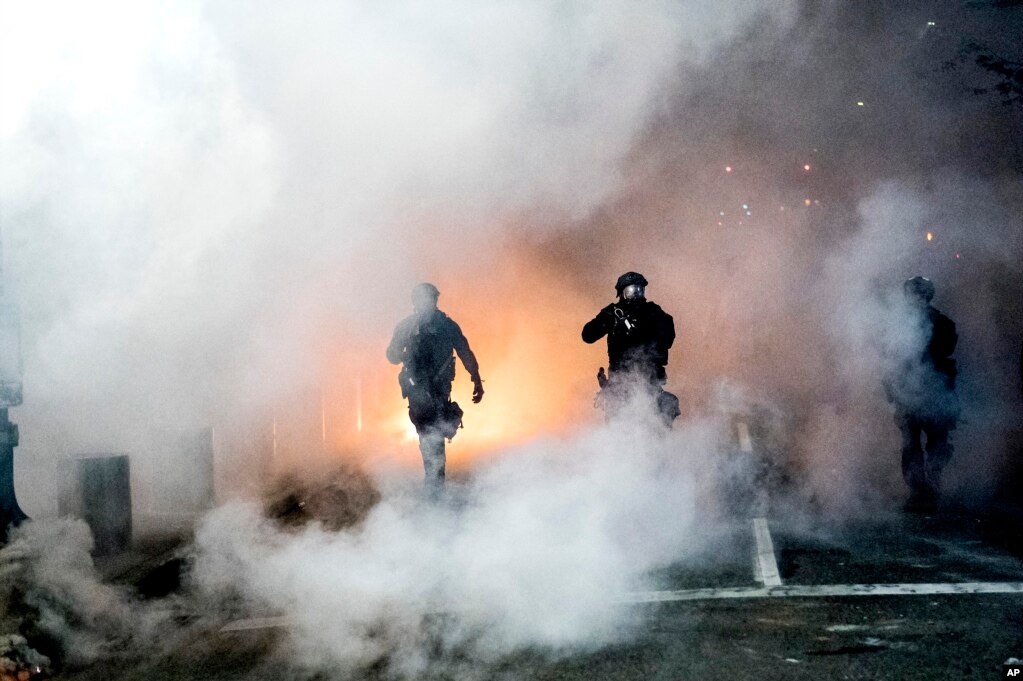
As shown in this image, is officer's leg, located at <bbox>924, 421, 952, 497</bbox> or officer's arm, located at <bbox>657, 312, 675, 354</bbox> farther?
officer's leg, located at <bbox>924, 421, 952, 497</bbox>

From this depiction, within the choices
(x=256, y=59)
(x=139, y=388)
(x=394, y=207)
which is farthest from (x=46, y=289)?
(x=394, y=207)

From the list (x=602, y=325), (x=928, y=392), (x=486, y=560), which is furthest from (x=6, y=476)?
(x=928, y=392)

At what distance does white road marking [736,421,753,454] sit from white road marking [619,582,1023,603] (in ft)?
13.9

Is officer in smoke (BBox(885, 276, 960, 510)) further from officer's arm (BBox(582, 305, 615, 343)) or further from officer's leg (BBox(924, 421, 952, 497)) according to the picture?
officer's arm (BBox(582, 305, 615, 343))

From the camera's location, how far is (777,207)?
54.2 feet

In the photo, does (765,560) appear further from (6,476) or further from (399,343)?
(6,476)

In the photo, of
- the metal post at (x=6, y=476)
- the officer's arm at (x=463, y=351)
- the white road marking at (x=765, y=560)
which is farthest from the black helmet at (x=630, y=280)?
the metal post at (x=6, y=476)

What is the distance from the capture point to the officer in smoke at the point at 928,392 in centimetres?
614

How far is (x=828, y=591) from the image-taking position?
409cm

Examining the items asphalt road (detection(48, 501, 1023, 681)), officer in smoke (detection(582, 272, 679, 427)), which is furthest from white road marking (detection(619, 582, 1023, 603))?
officer in smoke (detection(582, 272, 679, 427))

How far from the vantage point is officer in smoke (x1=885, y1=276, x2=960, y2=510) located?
6141mm

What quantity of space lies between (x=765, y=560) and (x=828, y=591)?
630 mm

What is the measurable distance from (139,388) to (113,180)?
207 centimetres

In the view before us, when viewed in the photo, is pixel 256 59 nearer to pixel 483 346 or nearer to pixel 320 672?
pixel 320 672
